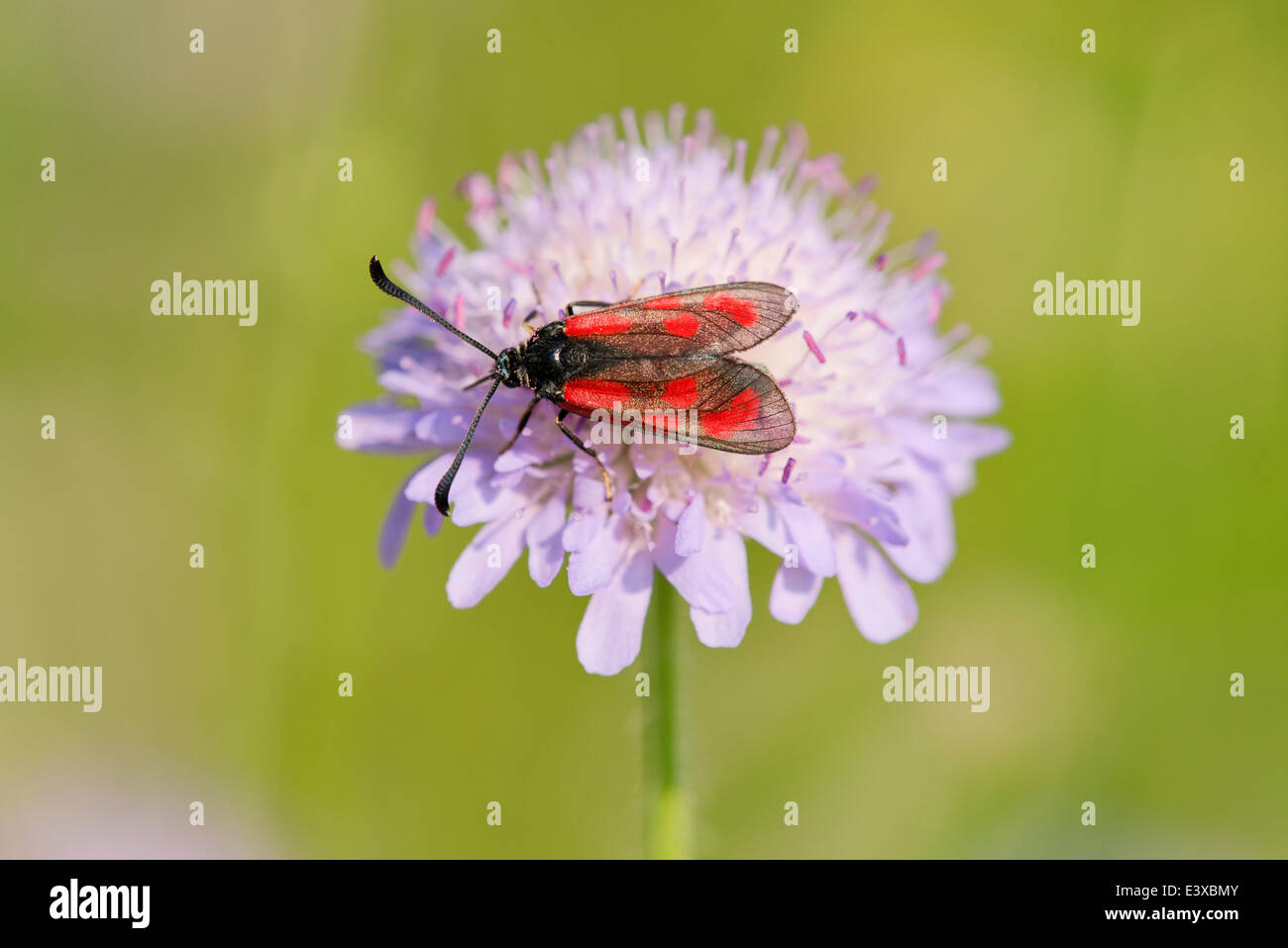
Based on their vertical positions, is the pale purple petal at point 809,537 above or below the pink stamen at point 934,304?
below

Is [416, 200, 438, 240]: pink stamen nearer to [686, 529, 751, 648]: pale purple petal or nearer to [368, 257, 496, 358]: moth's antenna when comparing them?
[368, 257, 496, 358]: moth's antenna

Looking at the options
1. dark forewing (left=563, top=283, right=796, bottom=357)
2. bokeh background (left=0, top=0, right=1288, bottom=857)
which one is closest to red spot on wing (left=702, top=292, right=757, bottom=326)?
dark forewing (left=563, top=283, right=796, bottom=357)

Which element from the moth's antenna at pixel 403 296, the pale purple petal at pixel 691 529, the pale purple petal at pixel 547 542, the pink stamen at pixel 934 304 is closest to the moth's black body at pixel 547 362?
the moth's antenna at pixel 403 296

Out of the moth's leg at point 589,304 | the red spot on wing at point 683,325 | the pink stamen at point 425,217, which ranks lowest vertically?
the red spot on wing at point 683,325

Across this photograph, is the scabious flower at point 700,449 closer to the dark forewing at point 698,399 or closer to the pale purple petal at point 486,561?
the pale purple petal at point 486,561

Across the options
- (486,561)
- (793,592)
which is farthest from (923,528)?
(486,561)

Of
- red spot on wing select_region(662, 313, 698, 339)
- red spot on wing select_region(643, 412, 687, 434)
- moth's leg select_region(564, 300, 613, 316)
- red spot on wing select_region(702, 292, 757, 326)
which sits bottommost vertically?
red spot on wing select_region(643, 412, 687, 434)

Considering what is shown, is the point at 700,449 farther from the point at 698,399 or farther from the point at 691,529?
the point at 691,529
